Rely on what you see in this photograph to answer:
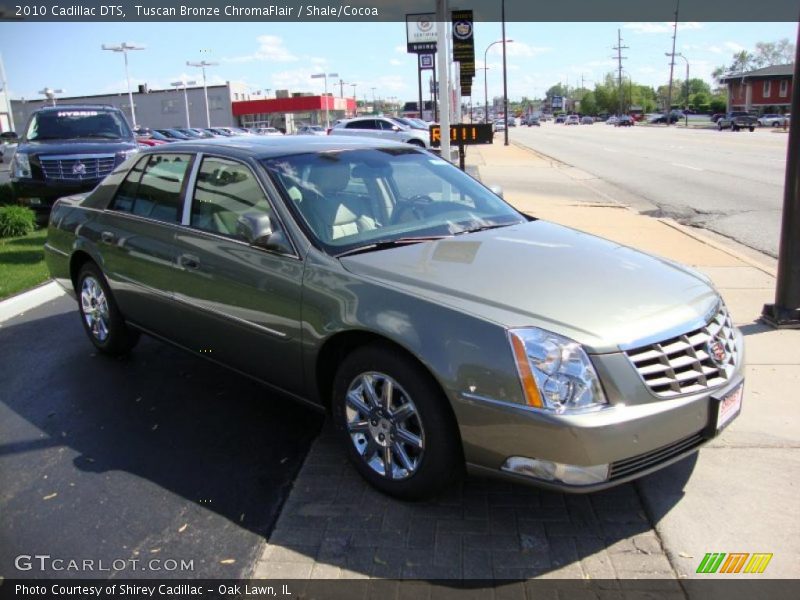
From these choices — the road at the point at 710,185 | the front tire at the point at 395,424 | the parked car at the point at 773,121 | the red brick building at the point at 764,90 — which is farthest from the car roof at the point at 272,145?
the red brick building at the point at 764,90

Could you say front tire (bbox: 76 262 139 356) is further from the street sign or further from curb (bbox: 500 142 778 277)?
the street sign

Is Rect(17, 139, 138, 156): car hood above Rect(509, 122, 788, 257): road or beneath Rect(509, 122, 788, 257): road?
above

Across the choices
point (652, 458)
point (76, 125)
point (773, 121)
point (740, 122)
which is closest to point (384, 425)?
point (652, 458)

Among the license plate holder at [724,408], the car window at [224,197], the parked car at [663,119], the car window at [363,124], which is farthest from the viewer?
the parked car at [663,119]

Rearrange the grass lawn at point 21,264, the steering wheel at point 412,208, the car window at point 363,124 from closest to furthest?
the steering wheel at point 412,208 < the grass lawn at point 21,264 < the car window at point 363,124

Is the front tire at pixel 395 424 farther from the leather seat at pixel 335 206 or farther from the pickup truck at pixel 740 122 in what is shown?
the pickup truck at pixel 740 122

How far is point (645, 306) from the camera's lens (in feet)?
9.87

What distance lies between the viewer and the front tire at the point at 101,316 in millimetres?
5156

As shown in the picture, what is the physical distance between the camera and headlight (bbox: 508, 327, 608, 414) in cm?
268

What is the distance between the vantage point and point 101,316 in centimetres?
533

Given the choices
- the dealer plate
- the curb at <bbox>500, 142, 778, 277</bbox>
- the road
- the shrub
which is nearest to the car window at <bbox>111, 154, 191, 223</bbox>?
the dealer plate

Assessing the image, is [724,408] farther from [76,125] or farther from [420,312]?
[76,125]

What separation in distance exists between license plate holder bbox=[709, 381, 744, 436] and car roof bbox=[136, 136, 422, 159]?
262 cm

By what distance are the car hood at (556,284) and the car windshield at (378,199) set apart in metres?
0.20
